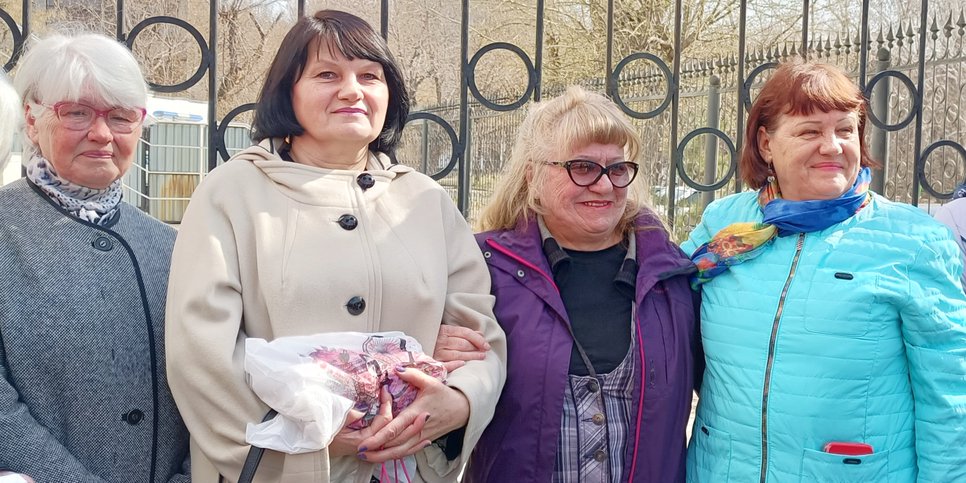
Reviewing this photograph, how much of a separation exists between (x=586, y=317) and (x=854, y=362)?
2.32 feet

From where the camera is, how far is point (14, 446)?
187 centimetres

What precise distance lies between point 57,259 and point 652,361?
153 centimetres

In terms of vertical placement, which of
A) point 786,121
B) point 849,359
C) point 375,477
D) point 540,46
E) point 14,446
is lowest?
point 375,477

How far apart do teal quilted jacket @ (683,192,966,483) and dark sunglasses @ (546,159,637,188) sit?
485 mm

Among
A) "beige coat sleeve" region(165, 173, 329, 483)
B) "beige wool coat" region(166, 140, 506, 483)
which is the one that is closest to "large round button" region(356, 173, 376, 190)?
"beige wool coat" region(166, 140, 506, 483)

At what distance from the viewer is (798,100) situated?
93.3 inches

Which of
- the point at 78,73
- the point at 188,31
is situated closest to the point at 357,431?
the point at 78,73

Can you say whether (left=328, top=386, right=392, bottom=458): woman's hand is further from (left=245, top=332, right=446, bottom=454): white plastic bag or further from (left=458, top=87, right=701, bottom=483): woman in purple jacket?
(left=458, top=87, right=701, bottom=483): woman in purple jacket

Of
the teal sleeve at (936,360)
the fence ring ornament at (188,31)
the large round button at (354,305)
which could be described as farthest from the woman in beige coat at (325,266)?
the teal sleeve at (936,360)

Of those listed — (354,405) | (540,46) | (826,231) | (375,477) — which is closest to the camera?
(354,405)

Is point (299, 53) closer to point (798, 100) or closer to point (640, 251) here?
point (640, 251)

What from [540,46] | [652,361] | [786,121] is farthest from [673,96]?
[652,361]

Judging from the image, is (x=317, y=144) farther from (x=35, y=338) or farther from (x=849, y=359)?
(x=849, y=359)

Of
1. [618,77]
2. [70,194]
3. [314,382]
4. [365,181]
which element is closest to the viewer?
[314,382]
